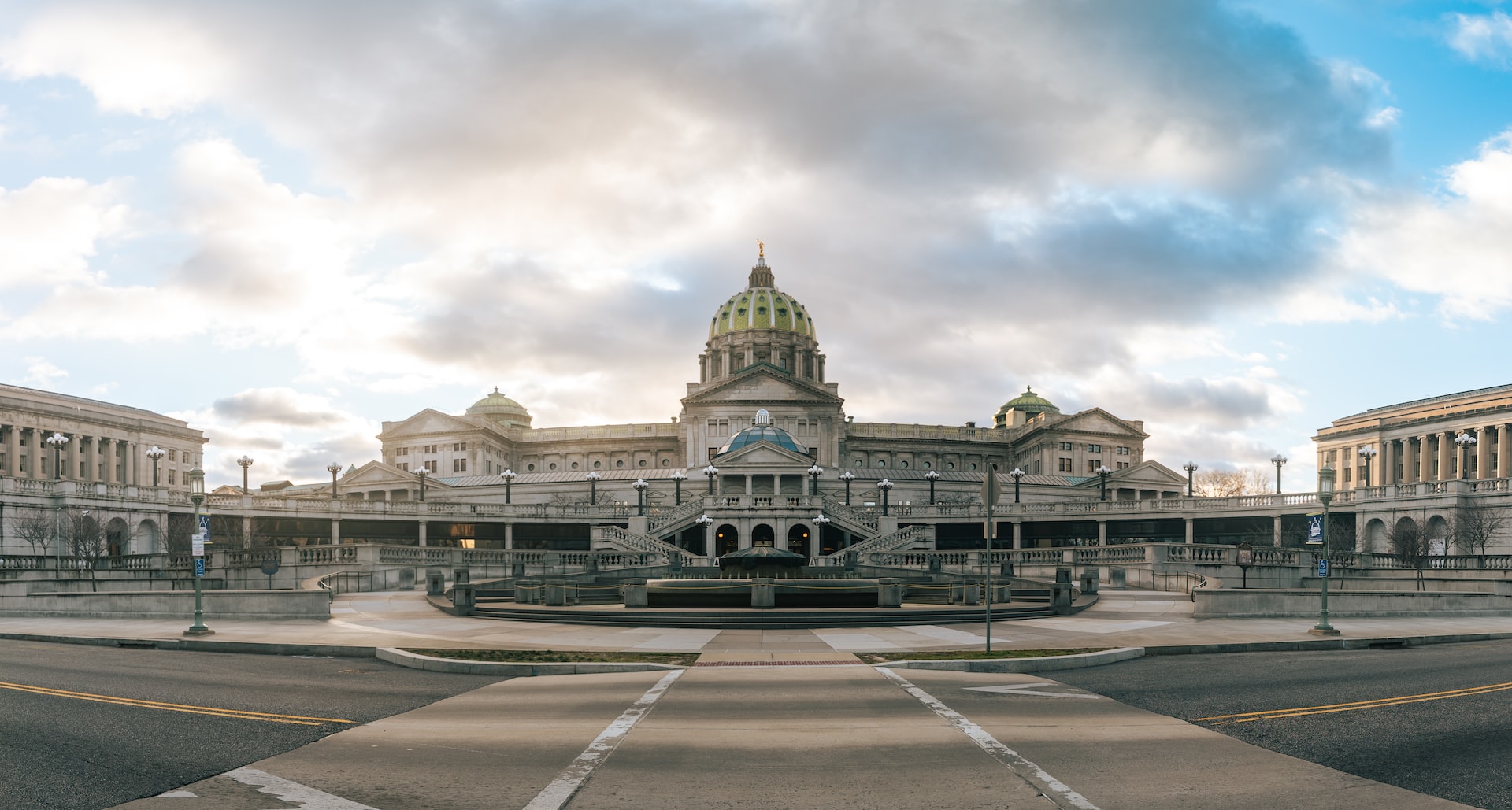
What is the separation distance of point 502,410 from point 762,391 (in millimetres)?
65510

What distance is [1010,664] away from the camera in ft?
67.9

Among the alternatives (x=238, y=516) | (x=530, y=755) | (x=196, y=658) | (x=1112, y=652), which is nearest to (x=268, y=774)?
(x=530, y=755)

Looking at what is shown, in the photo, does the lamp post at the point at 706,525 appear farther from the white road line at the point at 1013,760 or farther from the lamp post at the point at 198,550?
the white road line at the point at 1013,760

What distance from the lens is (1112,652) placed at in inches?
874

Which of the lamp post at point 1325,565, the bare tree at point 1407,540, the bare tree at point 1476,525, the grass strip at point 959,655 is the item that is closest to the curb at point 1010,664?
the grass strip at point 959,655

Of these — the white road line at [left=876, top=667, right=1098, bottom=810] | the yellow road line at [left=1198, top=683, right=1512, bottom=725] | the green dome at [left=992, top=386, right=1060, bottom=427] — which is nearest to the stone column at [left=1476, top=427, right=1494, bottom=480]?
the green dome at [left=992, top=386, right=1060, bottom=427]

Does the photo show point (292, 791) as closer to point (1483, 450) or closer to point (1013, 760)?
point (1013, 760)

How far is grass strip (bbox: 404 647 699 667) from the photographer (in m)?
21.1

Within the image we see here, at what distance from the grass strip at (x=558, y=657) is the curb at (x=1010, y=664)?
421 cm

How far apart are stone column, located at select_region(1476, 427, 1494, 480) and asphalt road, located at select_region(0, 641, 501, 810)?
475 ft

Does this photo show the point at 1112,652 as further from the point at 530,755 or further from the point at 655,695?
the point at 530,755

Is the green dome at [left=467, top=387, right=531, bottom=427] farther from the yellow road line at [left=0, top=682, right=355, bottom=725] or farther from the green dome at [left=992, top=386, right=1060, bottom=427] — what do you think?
the yellow road line at [left=0, top=682, right=355, bottom=725]

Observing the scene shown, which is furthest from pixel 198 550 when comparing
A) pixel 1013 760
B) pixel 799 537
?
pixel 799 537

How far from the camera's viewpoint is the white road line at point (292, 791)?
10.3m
